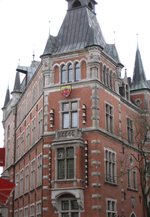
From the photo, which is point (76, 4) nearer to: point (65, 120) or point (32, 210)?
point (65, 120)

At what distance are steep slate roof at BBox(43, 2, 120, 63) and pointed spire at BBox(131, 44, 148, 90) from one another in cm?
891

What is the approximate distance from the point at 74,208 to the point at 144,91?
1965 centimetres

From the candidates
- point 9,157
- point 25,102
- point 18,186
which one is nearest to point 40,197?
point 18,186

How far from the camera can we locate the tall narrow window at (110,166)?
124 feet

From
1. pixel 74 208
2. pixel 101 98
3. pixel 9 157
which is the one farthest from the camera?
pixel 9 157

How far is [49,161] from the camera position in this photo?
3753 centimetres

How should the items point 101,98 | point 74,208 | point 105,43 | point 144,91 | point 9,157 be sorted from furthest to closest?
point 9,157 < point 144,91 < point 105,43 < point 101,98 < point 74,208

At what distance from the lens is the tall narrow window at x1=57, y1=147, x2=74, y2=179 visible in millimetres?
36156

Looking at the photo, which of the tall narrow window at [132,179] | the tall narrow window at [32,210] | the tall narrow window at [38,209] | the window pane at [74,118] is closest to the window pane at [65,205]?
the tall narrow window at [38,209]

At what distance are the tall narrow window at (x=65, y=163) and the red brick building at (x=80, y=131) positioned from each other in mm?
A: 17

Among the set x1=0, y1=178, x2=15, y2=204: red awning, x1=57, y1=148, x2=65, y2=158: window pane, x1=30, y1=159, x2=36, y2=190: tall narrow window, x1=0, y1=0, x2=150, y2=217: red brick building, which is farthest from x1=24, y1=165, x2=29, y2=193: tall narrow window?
x1=0, y1=178, x2=15, y2=204: red awning

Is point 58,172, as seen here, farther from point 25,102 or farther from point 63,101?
point 25,102

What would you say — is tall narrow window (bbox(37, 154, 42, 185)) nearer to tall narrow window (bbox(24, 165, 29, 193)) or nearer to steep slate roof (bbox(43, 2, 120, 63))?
tall narrow window (bbox(24, 165, 29, 193))

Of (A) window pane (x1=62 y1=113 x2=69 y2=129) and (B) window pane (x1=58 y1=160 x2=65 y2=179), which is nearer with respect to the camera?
(B) window pane (x1=58 y1=160 x2=65 y2=179)
